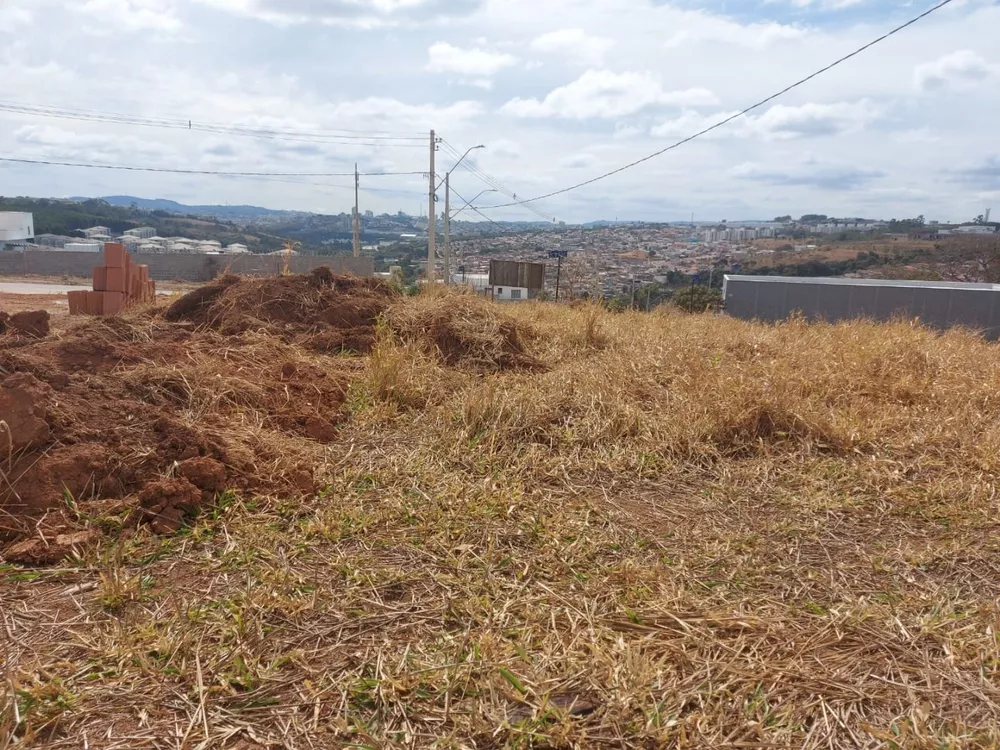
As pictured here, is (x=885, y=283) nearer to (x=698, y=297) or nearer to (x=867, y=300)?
(x=867, y=300)

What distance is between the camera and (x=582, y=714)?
2203 mm

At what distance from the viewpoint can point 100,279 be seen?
10.4 meters

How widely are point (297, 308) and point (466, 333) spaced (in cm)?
237

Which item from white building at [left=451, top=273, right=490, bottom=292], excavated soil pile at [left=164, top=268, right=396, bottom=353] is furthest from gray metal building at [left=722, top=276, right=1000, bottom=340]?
excavated soil pile at [left=164, top=268, right=396, bottom=353]

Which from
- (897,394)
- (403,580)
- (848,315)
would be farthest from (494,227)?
(403,580)

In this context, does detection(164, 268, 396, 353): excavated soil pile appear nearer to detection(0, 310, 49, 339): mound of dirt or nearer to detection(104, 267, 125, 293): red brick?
detection(0, 310, 49, 339): mound of dirt

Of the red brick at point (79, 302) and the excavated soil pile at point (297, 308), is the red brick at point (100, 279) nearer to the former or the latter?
the red brick at point (79, 302)

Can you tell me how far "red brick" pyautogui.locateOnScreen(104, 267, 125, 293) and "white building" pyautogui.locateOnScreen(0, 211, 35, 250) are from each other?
1889 inches

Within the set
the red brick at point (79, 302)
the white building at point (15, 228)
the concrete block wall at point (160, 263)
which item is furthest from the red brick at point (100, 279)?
the white building at point (15, 228)

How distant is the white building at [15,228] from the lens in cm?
4891

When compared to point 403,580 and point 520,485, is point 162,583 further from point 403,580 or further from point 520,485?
point 520,485

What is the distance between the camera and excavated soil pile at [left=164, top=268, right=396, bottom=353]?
7.77m

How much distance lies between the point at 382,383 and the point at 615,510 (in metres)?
2.66

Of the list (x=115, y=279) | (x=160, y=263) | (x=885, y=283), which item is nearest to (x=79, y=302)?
(x=115, y=279)
